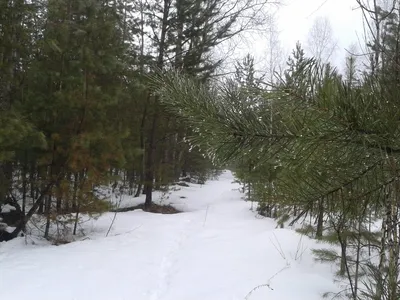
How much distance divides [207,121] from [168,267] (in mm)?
4933

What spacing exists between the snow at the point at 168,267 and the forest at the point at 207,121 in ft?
2.03

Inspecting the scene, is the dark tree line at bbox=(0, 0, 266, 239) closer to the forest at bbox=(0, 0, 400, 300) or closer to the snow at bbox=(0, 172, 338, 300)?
the forest at bbox=(0, 0, 400, 300)

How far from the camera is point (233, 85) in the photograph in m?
1.41

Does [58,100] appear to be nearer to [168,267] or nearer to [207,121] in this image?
[168,267]

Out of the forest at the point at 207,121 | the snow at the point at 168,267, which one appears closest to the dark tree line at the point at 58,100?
the forest at the point at 207,121

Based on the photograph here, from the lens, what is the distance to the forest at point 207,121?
45.2 inches

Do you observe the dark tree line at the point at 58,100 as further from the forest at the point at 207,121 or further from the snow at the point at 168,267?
the snow at the point at 168,267

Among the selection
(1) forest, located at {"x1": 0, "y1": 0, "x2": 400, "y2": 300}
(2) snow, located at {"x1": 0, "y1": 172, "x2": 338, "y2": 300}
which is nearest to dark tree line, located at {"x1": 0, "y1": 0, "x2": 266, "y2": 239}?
(1) forest, located at {"x1": 0, "y1": 0, "x2": 400, "y2": 300}

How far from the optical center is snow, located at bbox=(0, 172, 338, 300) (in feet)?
15.0

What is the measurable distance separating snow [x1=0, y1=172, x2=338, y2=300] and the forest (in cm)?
62

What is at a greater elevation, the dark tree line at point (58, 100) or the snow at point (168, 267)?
the dark tree line at point (58, 100)

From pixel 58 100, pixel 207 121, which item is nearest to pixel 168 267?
pixel 58 100

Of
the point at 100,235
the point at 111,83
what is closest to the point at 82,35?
the point at 111,83

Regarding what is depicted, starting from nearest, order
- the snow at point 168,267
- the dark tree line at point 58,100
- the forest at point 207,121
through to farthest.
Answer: the forest at point 207,121
the snow at point 168,267
the dark tree line at point 58,100
